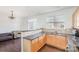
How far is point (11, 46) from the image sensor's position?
184 cm

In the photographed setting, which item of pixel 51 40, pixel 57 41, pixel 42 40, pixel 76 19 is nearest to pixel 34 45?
pixel 42 40

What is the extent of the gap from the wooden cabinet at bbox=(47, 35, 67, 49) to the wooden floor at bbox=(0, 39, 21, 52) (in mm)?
576

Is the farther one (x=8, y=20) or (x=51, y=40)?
(x=51, y=40)

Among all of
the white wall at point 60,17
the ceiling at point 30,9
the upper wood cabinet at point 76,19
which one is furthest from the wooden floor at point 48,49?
the ceiling at point 30,9

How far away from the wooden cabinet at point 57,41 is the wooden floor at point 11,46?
1.89ft

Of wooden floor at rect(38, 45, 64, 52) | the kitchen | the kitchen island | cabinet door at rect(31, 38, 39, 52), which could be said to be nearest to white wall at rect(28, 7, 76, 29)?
the kitchen

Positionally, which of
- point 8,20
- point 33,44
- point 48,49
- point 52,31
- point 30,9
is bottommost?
point 48,49

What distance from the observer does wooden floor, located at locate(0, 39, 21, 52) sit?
182cm

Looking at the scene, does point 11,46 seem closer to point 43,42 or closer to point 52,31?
point 43,42

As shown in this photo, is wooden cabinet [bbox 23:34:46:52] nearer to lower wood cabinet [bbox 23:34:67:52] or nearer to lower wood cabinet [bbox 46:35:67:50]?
lower wood cabinet [bbox 23:34:67:52]

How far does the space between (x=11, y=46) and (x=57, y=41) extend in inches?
34.2
